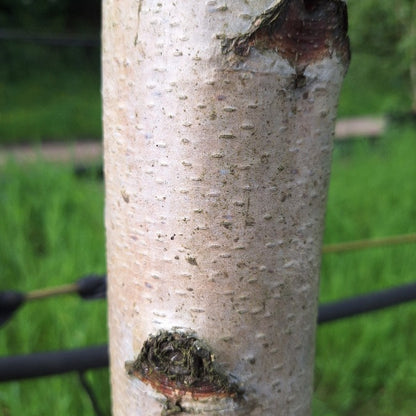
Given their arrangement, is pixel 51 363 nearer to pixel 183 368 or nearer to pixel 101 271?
pixel 183 368

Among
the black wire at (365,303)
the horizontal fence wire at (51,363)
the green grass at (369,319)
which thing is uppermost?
the black wire at (365,303)

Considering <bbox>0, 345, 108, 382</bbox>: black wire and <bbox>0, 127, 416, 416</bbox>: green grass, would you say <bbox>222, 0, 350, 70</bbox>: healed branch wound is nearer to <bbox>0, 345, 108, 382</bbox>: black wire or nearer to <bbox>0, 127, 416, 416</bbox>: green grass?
<bbox>0, 345, 108, 382</bbox>: black wire

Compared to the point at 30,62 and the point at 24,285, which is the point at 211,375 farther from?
the point at 30,62

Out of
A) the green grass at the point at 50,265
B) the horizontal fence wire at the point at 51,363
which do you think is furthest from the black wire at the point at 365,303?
the green grass at the point at 50,265

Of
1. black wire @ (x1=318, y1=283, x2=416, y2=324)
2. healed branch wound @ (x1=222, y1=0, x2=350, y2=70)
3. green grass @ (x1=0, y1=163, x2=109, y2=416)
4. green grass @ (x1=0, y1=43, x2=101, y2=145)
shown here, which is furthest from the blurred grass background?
green grass @ (x1=0, y1=43, x2=101, y2=145)

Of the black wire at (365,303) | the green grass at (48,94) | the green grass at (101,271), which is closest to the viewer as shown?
the black wire at (365,303)

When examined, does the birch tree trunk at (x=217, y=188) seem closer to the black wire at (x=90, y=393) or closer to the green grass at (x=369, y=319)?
the black wire at (x=90, y=393)

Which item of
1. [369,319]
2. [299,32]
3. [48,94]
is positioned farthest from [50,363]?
[48,94]
